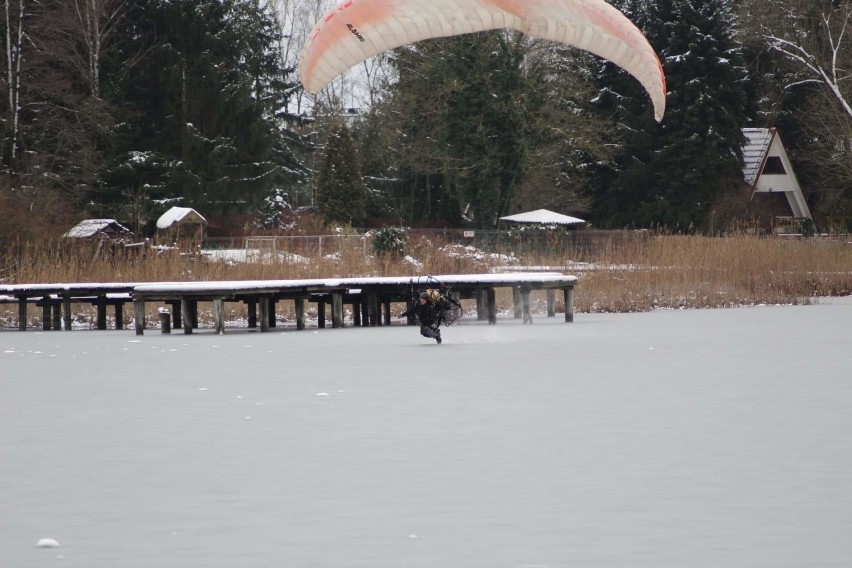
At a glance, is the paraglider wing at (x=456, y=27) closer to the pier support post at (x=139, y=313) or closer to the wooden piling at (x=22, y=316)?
the pier support post at (x=139, y=313)

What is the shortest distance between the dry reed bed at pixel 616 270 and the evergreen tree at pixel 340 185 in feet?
68.3

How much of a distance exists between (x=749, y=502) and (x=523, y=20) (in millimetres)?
11978

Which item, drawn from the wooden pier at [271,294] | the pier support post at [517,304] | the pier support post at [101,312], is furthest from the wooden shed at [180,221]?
the pier support post at [517,304]

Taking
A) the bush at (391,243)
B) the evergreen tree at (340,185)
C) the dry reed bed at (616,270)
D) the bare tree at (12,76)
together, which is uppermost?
the bare tree at (12,76)

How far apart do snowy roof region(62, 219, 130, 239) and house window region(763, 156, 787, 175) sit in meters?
28.1

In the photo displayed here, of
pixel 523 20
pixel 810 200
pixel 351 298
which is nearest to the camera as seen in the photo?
pixel 523 20

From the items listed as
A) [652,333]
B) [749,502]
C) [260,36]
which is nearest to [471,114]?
[260,36]

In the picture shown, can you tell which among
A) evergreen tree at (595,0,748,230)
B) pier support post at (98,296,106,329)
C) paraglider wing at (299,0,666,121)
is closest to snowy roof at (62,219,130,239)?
pier support post at (98,296,106,329)

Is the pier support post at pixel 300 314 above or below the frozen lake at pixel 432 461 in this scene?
above

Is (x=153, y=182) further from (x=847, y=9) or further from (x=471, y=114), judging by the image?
(x=847, y=9)

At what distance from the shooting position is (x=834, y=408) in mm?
8227

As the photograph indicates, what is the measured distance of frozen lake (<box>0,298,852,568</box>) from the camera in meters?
4.71

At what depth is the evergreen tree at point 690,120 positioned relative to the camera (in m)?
43.8

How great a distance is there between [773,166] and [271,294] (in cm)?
3910
